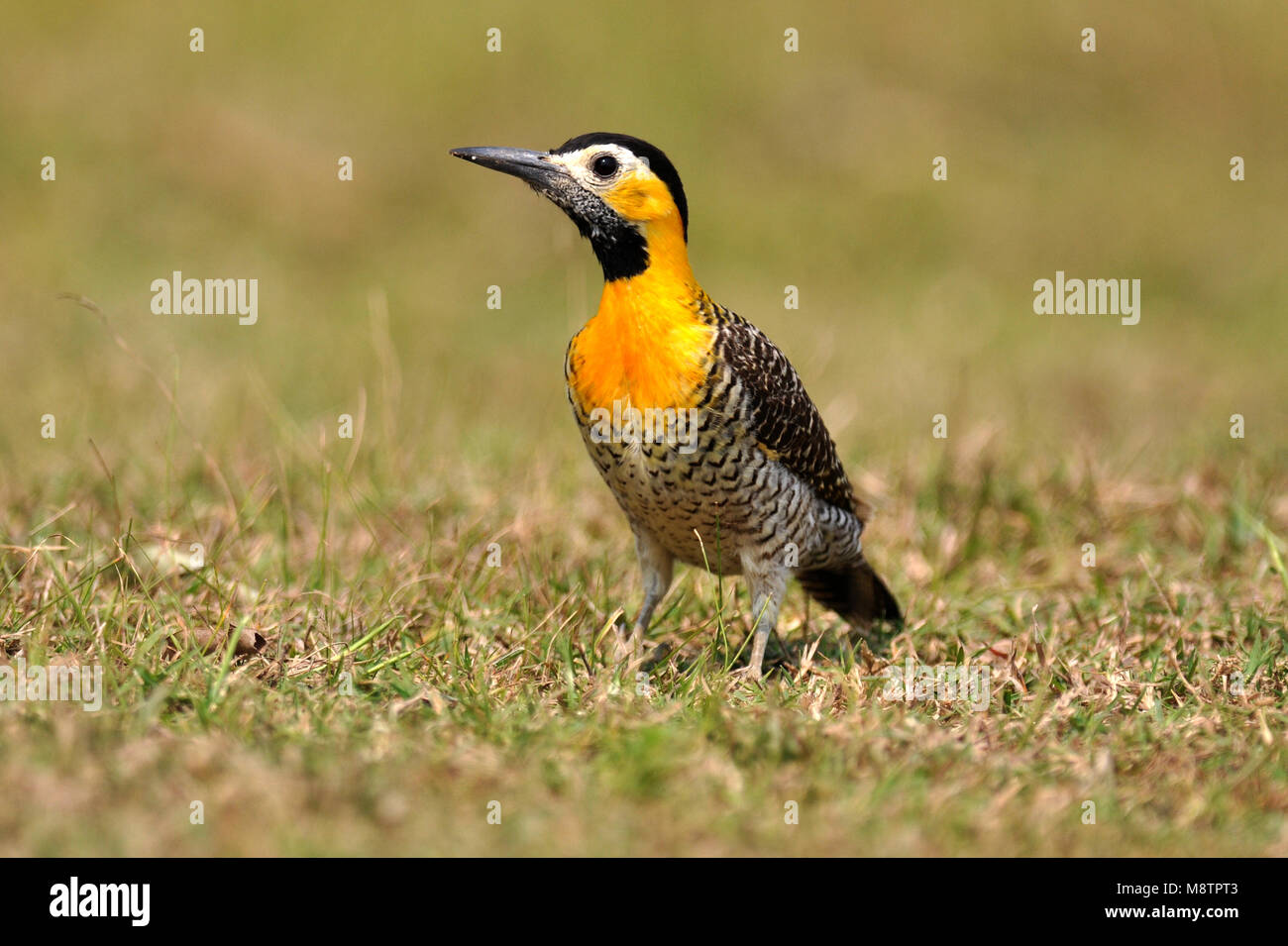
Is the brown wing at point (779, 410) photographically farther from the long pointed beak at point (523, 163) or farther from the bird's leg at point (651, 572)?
the long pointed beak at point (523, 163)

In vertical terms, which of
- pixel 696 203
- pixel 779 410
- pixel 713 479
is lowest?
pixel 713 479

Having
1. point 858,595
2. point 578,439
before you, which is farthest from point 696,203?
point 858,595

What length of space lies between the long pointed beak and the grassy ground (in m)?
1.24

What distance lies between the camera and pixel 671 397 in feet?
15.5

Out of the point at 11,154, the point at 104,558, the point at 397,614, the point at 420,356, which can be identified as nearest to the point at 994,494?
the point at 397,614

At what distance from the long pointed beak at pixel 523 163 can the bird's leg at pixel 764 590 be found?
147 cm

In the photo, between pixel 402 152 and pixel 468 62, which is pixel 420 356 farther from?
pixel 468 62

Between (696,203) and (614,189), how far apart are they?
8400mm

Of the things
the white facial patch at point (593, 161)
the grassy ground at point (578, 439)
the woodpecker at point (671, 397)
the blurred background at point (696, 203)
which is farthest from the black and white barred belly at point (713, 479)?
the blurred background at point (696, 203)

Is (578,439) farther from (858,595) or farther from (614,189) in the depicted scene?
(614,189)

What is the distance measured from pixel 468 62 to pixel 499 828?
11522mm

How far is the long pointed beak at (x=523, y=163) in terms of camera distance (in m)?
4.93

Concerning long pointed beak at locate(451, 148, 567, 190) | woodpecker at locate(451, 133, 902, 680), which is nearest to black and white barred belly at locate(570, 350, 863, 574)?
woodpecker at locate(451, 133, 902, 680)

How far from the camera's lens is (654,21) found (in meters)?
14.5
